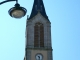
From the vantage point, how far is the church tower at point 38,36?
3544 centimetres

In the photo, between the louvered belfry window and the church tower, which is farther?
the louvered belfry window

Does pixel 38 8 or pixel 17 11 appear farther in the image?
pixel 38 8

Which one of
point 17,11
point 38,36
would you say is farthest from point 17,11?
point 38,36

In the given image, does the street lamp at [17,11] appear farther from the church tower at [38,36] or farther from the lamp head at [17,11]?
the church tower at [38,36]

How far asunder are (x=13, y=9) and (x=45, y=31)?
27.7 metres

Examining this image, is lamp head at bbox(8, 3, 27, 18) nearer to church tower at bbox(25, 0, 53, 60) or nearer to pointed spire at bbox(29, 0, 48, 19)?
church tower at bbox(25, 0, 53, 60)

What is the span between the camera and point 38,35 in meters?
36.8

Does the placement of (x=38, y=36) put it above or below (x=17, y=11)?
above

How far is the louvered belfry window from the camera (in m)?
36.1

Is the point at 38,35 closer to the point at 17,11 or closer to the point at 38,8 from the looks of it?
the point at 38,8

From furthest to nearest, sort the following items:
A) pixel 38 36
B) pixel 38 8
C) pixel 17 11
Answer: pixel 38 8, pixel 38 36, pixel 17 11

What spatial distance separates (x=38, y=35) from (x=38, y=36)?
15 cm

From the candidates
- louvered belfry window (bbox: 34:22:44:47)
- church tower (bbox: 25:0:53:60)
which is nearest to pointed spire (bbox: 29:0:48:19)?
church tower (bbox: 25:0:53:60)

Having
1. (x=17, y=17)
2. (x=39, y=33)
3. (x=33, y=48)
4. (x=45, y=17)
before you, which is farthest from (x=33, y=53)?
(x=17, y=17)
